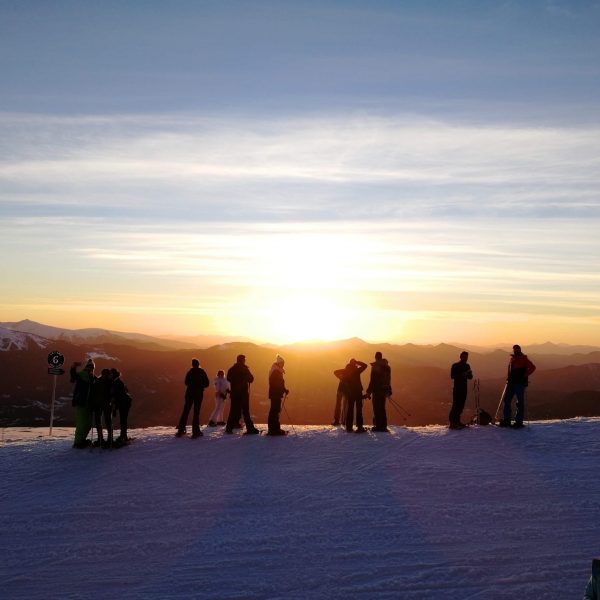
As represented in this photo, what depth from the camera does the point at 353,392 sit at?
1641 centimetres

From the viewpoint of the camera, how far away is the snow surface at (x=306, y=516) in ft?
29.1

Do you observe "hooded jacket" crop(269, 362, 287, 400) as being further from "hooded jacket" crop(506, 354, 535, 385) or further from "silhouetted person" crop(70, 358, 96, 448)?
"hooded jacket" crop(506, 354, 535, 385)

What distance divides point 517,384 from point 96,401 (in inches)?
428

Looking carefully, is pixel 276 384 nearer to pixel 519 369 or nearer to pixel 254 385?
pixel 519 369

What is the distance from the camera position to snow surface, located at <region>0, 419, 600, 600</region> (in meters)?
8.88

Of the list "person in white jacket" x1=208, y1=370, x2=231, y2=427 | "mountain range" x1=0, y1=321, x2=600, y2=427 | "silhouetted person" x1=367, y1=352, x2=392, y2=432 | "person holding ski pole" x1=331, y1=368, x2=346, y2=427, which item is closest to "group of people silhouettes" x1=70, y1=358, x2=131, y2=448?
"person in white jacket" x1=208, y1=370, x2=231, y2=427

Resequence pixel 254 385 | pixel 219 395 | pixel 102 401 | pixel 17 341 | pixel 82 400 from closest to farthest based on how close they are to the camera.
Result: pixel 82 400, pixel 102 401, pixel 219 395, pixel 254 385, pixel 17 341

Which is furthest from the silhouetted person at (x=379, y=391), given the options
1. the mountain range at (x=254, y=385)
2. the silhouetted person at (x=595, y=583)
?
the mountain range at (x=254, y=385)

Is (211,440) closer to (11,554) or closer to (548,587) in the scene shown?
(11,554)

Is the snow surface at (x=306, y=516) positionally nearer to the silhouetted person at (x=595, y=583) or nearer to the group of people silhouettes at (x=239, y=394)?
the group of people silhouettes at (x=239, y=394)

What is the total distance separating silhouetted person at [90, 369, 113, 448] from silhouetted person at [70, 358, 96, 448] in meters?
0.14

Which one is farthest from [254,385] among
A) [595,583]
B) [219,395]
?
[595,583]

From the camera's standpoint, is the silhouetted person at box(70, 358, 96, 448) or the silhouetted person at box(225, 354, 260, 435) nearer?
the silhouetted person at box(70, 358, 96, 448)

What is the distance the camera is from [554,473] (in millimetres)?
13305
